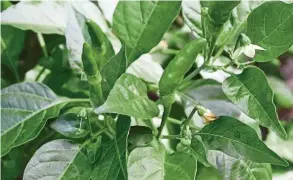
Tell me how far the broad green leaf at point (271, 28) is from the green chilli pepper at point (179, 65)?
9cm

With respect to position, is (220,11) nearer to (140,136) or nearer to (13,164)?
(140,136)

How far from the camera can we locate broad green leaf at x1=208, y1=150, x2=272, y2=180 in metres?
0.66

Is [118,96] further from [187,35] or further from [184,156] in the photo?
[187,35]

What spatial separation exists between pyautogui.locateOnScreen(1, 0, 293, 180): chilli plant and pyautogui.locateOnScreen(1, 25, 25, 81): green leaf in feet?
0.34

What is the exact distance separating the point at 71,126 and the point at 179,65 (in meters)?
0.16

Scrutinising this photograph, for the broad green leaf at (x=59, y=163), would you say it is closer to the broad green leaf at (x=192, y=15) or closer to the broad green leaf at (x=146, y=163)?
the broad green leaf at (x=146, y=163)

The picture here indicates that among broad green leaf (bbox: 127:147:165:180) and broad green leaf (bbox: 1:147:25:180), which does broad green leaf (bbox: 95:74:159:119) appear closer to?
broad green leaf (bbox: 127:147:165:180)

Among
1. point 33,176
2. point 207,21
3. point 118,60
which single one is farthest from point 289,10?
point 33,176

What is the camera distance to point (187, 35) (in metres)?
0.97

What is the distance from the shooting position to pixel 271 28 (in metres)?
0.62

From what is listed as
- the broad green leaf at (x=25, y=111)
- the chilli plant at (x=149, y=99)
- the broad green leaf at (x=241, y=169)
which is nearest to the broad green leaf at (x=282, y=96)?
the chilli plant at (x=149, y=99)

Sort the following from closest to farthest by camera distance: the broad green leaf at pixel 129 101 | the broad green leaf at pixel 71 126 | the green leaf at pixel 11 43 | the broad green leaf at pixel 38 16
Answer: the broad green leaf at pixel 129 101
the broad green leaf at pixel 71 126
the broad green leaf at pixel 38 16
the green leaf at pixel 11 43

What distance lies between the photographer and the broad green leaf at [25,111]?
2.25 feet

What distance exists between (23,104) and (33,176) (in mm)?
120
